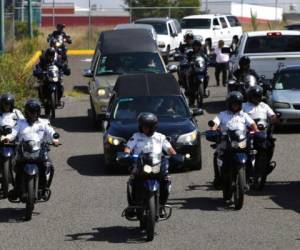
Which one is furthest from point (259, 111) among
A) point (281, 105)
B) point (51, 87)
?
point (51, 87)

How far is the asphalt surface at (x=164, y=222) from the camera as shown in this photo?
11.2 meters

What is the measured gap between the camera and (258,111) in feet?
48.9

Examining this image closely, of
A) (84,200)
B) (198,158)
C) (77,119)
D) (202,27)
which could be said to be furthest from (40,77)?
(202,27)

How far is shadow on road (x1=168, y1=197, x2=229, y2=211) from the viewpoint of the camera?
13.5 metres

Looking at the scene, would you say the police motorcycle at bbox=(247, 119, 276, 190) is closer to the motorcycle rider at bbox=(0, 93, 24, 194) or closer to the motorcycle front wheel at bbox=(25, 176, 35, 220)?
the motorcycle rider at bbox=(0, 93, 24, 194)

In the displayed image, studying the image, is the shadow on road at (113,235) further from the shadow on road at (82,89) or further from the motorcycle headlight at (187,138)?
the shadow on road at (82,89)

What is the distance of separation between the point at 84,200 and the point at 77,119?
11072 mm

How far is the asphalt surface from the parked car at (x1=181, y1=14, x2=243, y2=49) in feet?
87.1

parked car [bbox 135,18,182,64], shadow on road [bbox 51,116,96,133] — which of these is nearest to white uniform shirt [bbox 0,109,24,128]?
shadow on road [bbox 51,116,96,133]

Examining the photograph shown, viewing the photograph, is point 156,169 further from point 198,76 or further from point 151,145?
point 198,76

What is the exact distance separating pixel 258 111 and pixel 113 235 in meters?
4.08

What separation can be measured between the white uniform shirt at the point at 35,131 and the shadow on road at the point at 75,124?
32.2ft

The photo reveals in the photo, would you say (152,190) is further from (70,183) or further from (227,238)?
(70,183)

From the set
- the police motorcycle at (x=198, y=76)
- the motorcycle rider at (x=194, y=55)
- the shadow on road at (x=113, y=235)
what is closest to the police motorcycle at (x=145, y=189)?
the shadow on road at (x=113, y=235)
